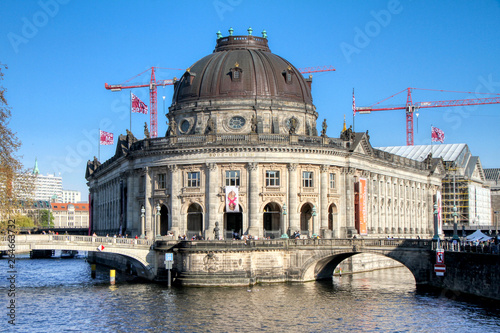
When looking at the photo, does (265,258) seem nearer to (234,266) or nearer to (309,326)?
(234,266)

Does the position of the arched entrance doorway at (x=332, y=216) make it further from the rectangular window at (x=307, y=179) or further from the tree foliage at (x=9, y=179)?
the tree foliage at (x=9, y=179)

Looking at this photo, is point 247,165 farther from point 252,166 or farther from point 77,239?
point 77,239

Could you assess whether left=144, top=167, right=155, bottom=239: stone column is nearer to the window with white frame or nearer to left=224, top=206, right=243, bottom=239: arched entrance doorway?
left=224, top=206, right=243, bottom=239: arched entrance doorway

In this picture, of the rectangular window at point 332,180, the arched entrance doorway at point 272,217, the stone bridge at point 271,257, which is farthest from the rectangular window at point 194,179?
the rectangular window at point 332,180

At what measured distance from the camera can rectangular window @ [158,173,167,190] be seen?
300ft

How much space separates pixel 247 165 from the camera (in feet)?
287

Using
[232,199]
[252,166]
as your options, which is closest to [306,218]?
[252,166]

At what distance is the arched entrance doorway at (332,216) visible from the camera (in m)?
94.1

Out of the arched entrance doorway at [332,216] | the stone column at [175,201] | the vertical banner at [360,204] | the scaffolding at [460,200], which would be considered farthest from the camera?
the scaffolding at [460,200]

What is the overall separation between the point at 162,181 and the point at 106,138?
32.5 meters

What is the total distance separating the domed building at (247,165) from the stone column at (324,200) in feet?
0.40

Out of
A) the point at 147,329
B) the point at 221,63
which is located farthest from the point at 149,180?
the point at 147,329

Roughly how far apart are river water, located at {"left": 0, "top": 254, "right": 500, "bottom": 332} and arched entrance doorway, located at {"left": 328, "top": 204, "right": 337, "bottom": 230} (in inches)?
608

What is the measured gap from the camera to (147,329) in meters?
53.7
